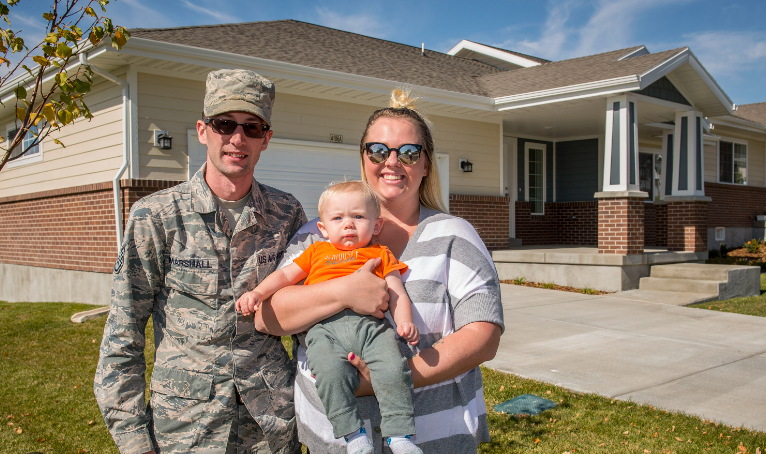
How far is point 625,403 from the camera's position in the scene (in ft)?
15.3

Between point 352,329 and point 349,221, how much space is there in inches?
17.6

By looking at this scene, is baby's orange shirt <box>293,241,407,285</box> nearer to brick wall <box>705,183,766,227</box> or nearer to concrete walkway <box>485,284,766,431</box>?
concrete walkway <box>485,284,766,431</box>

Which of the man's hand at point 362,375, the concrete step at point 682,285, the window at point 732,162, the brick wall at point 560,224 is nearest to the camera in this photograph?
the man's hand at point 362,375

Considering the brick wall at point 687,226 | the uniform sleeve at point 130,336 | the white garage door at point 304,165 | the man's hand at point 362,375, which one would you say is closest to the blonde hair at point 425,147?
the man's hand at point 362,375

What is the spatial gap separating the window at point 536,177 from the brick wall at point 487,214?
2.85 meters

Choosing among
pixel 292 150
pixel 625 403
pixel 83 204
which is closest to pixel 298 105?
pixel 292 150

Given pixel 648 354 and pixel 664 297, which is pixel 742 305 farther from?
pixel 648 354

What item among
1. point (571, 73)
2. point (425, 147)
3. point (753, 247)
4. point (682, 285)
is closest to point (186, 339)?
point (425, 147)

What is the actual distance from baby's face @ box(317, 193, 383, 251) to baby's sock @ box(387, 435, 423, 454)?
0.75 m

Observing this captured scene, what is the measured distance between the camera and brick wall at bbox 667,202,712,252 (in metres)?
12.4

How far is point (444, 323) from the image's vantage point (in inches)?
80.3

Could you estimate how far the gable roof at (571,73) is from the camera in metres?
11.1

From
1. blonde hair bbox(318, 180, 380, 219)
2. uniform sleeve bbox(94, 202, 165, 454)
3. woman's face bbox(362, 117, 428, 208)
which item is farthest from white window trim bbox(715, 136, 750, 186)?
uniform sleeve bbox(94, 202, 165, 454)

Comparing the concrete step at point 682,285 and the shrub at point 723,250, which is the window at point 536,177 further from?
the shrub at point 723,250
